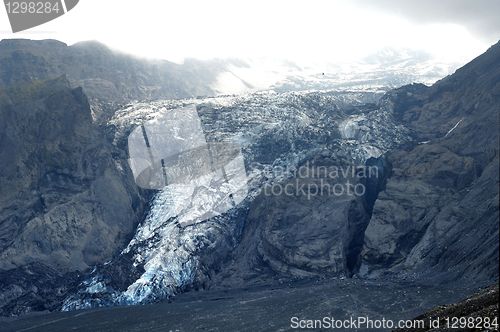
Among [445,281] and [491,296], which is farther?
[445,281]

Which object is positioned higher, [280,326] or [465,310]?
[465,310]

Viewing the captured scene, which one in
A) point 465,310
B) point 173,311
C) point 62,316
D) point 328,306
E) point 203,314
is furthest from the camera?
point 62,316

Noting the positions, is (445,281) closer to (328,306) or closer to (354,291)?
(354,291)

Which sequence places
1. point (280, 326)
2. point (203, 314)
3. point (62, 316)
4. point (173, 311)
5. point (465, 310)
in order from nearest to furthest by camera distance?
point (465, 310), point (280, 326), point (203, 314), point (173, 311), point (62, 316)

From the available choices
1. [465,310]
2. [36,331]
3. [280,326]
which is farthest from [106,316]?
[465,310]

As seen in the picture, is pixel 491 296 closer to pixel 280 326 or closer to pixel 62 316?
pixel 280 326

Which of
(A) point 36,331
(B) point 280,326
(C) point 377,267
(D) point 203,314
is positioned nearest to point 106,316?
(A) point 36,331

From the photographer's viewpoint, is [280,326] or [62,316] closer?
[280,326]

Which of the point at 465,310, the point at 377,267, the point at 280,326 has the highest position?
the point at 465,310

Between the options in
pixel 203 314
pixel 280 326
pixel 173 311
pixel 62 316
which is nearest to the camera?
pixel 280 326
